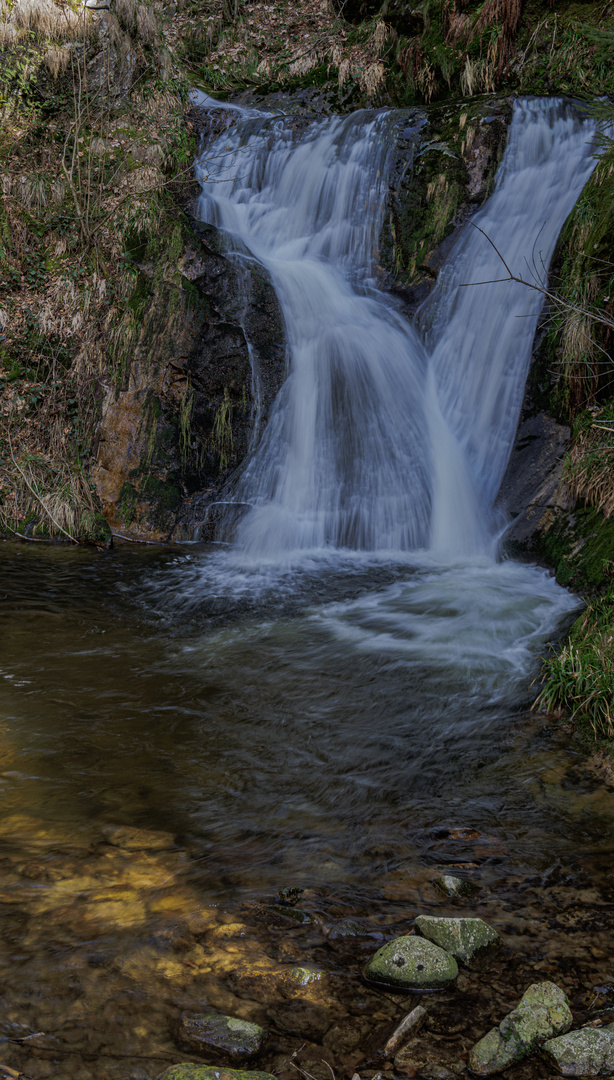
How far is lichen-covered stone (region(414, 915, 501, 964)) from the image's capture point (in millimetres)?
2250

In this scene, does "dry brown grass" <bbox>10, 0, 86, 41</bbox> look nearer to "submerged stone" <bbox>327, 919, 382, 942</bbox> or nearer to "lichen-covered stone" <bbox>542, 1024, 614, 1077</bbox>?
"submerged stone" <bbox>327, 919, 382, 942</bbox>

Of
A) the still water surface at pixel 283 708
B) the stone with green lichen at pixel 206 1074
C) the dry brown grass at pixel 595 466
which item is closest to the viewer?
the stone with green lichen at pixel 206 1074

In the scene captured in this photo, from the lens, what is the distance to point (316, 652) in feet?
16.7

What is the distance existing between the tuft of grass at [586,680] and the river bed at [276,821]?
0.60 ft

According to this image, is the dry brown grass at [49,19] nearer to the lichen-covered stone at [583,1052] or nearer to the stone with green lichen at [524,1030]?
the stone with green lichen at [524,1030]

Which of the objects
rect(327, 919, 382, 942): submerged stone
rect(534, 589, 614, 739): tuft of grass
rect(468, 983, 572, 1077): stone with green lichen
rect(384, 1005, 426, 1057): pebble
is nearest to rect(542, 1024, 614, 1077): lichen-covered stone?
rect(468, 983, 572, 1077): stone with green lichen

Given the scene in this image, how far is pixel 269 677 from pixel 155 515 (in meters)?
3.98

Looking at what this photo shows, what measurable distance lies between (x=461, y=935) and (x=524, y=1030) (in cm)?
37

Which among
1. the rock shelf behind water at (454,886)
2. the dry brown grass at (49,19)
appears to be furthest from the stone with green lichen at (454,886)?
the dry brown grass at (49,19)

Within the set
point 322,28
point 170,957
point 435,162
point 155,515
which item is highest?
point 322,28

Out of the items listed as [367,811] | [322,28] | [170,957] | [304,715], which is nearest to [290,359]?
[304,715]

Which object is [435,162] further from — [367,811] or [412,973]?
[412,973]

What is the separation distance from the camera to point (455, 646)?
17.1 ft

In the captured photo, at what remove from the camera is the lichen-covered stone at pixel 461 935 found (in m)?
Answer: 2.25
